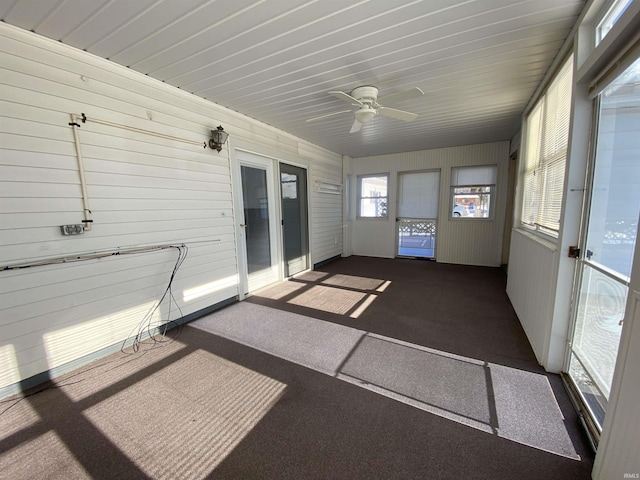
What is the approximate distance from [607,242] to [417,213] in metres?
4.87

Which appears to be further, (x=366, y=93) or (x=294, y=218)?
(x=294, y=218)

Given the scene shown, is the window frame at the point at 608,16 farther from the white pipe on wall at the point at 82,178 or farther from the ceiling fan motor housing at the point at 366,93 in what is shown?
the white pipe on wall at the point at 82,178

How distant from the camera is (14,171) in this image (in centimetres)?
186

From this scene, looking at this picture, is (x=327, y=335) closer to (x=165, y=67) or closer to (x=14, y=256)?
(x=14, y=256)

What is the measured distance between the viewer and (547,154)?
8.40ft

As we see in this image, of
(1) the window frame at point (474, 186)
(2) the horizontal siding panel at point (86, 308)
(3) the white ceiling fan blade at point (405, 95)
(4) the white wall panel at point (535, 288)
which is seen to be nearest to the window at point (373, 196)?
(1) the window frame at point (474, 186)

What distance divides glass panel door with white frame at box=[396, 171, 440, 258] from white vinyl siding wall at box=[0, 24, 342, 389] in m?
4.63

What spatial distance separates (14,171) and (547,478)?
3920 mm

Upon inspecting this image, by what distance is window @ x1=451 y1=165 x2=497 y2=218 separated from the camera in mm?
5578

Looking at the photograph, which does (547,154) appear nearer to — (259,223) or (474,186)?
(474,186)

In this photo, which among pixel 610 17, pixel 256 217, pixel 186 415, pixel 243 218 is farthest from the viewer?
pixel 256 217

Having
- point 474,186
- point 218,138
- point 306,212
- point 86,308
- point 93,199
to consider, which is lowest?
point 86,308

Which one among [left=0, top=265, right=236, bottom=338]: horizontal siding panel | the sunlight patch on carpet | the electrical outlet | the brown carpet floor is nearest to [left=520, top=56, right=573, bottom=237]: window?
the brown carpet floor

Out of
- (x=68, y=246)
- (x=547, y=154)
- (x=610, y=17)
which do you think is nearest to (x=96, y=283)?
(x=68, y=246)
